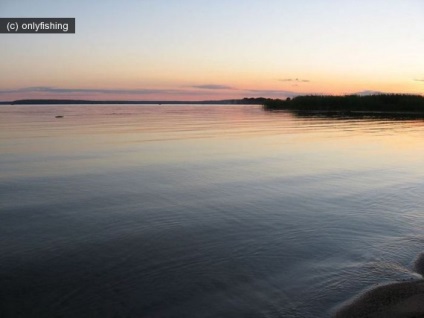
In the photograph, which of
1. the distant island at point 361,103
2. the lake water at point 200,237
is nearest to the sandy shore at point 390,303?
the lake water at point 200,237

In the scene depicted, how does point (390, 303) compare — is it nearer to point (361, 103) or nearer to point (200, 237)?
point (200, 237)

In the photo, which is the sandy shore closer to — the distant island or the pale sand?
the pale sand

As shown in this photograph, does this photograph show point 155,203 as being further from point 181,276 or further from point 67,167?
point 67,167

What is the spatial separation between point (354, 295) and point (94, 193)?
9503 mm

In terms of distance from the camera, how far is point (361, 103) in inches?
3748

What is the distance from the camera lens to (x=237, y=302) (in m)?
6.07

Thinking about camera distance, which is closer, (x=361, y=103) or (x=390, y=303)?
(x=390, y=303)

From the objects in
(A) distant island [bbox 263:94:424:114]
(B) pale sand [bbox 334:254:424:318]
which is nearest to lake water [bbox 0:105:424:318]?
(B) pale sand [bbox 334:254:424:318]

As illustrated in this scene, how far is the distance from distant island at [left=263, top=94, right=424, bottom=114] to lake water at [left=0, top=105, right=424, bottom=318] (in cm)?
7938

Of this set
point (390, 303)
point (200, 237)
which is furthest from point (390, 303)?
point (200, 237)

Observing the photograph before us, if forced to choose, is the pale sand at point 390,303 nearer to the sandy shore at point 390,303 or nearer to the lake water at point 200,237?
the sandy shore at point 390,303

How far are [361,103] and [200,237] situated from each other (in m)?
95.9

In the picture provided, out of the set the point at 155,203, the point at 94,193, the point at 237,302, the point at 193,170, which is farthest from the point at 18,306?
the point at 193,170

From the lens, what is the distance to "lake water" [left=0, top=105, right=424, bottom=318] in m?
6.20
